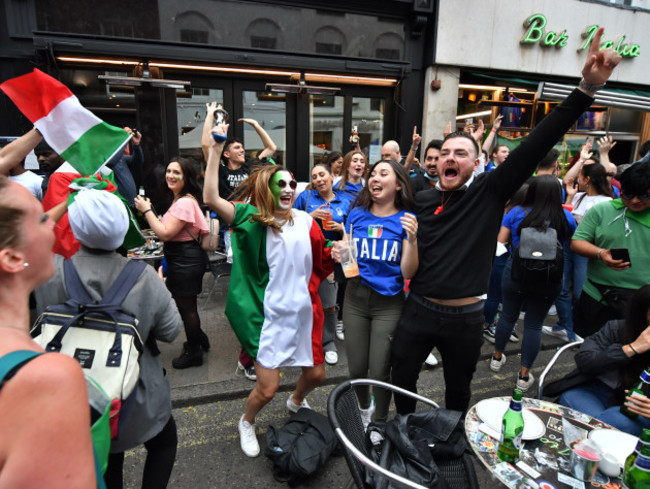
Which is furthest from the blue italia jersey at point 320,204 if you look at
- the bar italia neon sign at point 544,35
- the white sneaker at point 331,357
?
the bar italia neon sign at point 544,35

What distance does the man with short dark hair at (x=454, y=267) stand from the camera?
2283 millimetres

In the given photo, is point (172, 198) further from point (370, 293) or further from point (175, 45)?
point (175, 45)

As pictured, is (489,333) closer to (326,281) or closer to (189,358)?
(326,281)

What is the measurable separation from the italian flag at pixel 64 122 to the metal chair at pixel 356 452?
191 centimetres

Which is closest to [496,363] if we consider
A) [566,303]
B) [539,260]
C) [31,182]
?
[539,260]

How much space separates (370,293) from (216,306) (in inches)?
Result: 128

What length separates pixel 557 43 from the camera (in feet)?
29.9

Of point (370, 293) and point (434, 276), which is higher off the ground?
point (434, 276)

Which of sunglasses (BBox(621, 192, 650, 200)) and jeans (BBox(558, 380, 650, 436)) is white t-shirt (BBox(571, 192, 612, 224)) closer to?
sunglasses (BBox(621, 192, 650, 200))

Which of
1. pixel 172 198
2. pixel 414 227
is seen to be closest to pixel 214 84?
pixel 172 198

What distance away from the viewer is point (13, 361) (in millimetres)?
809

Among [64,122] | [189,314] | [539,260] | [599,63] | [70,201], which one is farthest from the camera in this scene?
[189,314]

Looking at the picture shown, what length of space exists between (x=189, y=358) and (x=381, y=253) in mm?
2340

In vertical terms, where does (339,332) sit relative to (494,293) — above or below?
below
